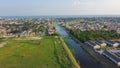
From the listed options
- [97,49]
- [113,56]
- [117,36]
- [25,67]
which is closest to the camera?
[25,67]

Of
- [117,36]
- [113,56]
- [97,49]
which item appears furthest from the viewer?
[117,36]

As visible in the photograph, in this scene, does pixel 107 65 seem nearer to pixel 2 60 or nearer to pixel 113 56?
pixel 113 56

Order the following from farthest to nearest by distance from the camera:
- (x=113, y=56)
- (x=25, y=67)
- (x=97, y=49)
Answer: (x=97, y=49) → (x=113, y=56) → (x=25, y=67)

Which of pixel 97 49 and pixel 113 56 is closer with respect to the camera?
pixel 113 56

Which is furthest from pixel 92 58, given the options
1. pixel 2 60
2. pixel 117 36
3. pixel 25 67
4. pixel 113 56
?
pixel 117 36

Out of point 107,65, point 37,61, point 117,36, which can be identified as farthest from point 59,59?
point 117,36

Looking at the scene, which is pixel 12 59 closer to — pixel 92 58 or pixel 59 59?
pixel 59 59

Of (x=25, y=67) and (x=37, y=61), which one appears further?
(x=37, y=61)
